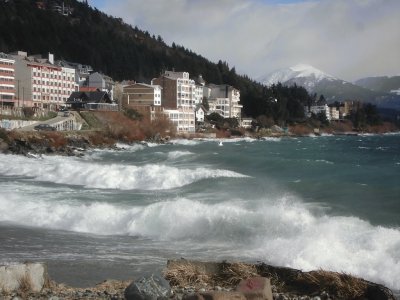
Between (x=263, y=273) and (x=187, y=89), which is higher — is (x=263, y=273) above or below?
below

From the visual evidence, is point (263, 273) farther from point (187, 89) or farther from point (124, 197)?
point (187, 89)

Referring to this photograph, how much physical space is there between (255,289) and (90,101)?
93.9 metres

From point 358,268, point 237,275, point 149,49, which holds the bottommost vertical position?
point 358,268

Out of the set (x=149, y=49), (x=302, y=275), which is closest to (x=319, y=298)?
(x=302, y=275)

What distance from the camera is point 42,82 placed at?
105 m

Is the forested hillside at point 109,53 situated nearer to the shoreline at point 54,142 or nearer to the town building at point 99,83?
the town building at point 99,83

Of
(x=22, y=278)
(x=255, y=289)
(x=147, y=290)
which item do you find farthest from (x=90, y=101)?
(x=255, y=289)

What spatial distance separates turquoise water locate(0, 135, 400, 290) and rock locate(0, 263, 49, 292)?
7.20 feet

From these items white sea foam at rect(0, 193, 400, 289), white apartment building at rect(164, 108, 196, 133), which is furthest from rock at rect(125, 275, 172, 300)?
white apartment building at rect(164, 108, 196, 133)

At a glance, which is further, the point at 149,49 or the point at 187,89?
the point at 149,49

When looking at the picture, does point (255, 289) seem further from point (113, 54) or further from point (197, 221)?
point (113, 54)

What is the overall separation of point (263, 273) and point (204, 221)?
948 cm

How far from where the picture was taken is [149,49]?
18812 centimetres

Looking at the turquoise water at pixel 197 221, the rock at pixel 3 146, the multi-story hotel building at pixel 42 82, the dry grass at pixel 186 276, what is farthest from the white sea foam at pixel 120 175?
the multi-story hotel building at pixel 42 82
